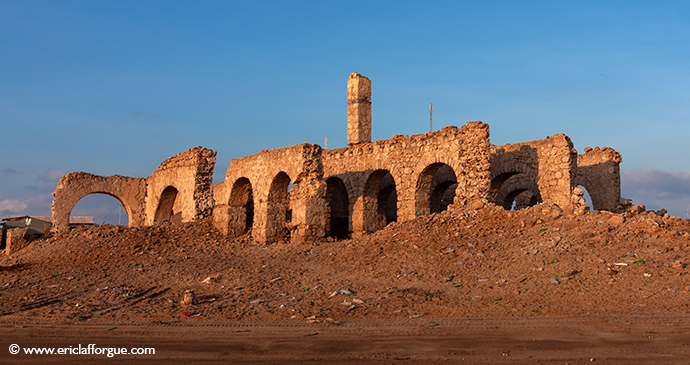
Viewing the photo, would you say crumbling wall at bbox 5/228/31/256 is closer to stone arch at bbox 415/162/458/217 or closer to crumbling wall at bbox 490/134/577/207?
stone arch at bbox 415/162/458/217

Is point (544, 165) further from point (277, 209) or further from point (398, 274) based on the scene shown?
point (398, 274)

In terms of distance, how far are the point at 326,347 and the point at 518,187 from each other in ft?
51.0

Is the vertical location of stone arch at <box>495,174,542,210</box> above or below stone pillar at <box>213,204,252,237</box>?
above

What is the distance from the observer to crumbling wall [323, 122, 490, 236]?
13.8 m

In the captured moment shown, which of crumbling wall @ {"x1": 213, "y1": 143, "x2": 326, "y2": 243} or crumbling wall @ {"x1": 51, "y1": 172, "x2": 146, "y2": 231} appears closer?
crumbling wall @ {"x1": 213, "y1": 143, "x2": 326, "y2": 243}

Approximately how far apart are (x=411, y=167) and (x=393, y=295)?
26.3 feet

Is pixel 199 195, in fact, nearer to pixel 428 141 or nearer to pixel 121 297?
pixel 428 141

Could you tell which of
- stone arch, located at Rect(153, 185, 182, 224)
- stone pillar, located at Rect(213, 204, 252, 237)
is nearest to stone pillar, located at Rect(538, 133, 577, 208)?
stone pillar, located at Rect(213, 204, 252, 237)

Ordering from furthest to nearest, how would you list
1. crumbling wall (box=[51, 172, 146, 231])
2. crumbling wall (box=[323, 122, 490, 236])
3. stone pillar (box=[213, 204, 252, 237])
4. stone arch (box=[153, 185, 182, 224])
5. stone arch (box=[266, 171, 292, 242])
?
1. stone arch (box=[153, 185, 182, 224])
2. crumbling wall (box=[51, 172, 146, 231])
3. stone pillar (box=[213, 204, 252, 237])
4. stone arch (box=[266, 171, 292, 242])
5. crumbling wall (box=[323, 122, 490, 236])

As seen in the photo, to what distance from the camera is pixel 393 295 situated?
812 cm

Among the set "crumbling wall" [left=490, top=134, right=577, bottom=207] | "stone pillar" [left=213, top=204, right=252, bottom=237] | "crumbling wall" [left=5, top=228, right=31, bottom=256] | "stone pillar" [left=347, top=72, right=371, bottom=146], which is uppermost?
"stone pillar" [left=347, top=72, right=371, bottom=146]

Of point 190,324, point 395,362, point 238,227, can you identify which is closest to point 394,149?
point 238,227

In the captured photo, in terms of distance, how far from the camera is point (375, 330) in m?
6.31

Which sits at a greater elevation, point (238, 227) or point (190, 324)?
point (238, 227)
